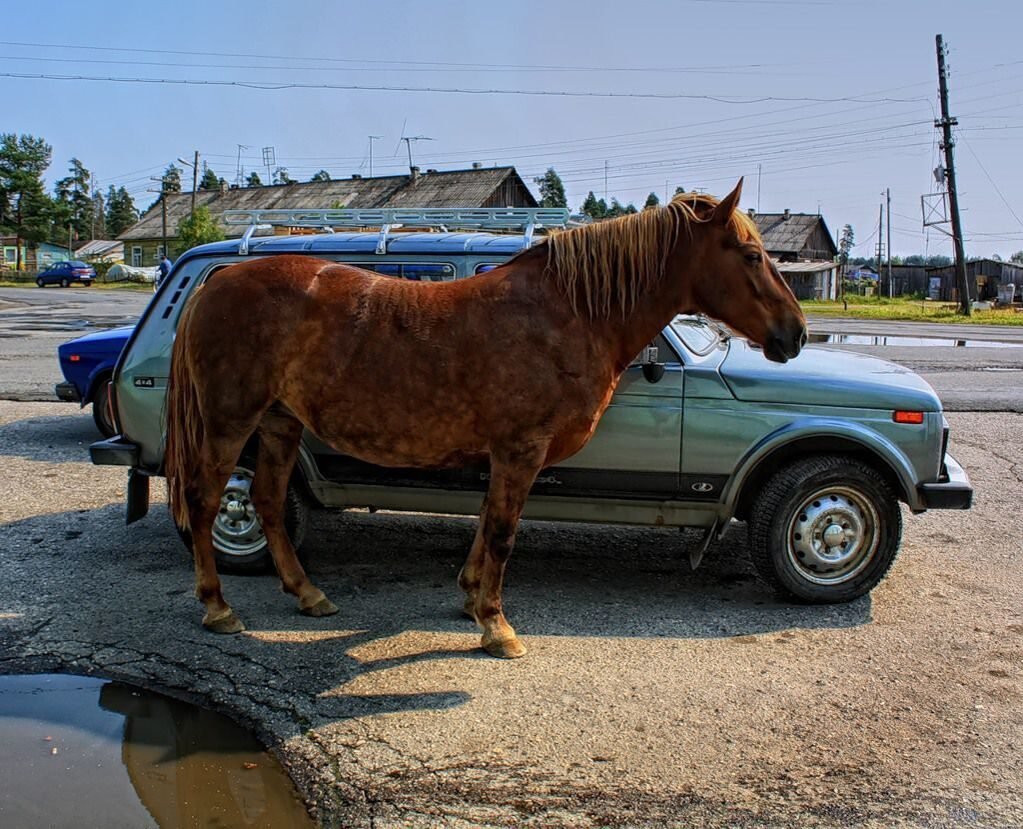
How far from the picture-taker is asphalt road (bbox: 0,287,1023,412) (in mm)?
13328

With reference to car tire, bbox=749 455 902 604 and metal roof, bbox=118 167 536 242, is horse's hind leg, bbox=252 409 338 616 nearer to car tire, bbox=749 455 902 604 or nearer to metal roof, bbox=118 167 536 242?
car tire, bbox=749 455 902 604

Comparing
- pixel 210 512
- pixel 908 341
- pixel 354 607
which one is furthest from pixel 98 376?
pixel 908 341

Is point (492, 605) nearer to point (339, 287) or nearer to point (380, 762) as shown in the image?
point (380, 762)

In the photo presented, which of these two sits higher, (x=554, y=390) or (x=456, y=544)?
(x=554, y=390)

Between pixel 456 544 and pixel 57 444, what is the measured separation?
18.0 feet

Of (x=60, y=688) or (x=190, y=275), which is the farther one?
(x=190, y=275)

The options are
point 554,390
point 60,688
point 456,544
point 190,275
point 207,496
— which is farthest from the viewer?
point 456,544

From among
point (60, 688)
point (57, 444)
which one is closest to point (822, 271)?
point (57, 444)

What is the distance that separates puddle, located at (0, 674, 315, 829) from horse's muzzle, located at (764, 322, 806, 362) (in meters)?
2.97

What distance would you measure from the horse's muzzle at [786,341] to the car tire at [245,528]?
116 inches

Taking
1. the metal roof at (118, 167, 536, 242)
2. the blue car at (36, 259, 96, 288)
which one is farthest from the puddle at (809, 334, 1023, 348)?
the blue car at (36, 259, 96, 288)

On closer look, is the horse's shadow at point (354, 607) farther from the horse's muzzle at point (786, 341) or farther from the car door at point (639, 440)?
the horse's muzzle at point (786, 341)

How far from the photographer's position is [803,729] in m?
3.92

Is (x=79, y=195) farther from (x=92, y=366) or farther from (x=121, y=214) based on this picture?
(x=92, y=366)
